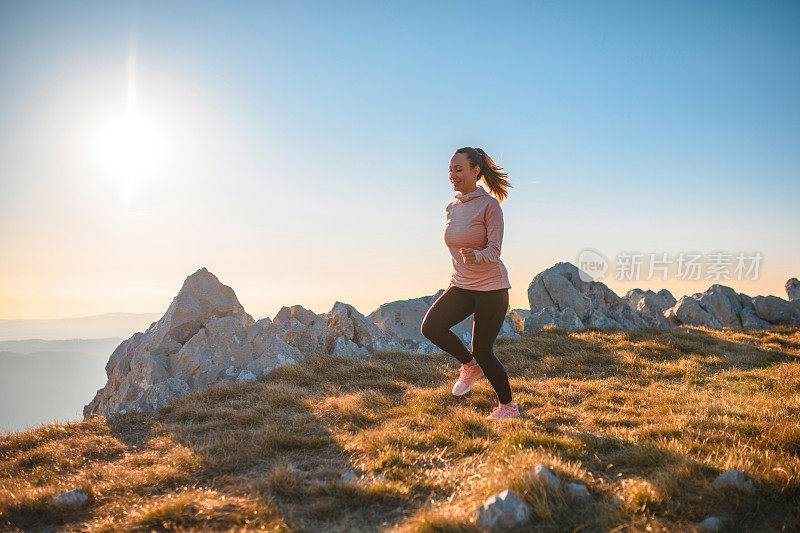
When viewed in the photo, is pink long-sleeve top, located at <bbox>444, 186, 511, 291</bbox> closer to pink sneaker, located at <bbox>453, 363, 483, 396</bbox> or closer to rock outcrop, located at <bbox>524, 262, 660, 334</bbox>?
pink sneaker, located at <bbox>453, 363, 483, 396</bbox>

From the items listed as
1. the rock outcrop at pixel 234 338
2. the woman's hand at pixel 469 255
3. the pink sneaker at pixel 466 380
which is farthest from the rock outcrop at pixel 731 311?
the woman's hand at pixel 469 255

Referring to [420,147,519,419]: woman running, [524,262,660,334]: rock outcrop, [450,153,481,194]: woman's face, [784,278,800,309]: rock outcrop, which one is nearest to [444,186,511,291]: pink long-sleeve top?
[420,147,519,419]: woman running

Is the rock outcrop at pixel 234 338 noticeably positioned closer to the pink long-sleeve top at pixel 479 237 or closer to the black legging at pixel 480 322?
the black legging at pixel 480 322

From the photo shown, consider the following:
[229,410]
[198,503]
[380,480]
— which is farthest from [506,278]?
[229,410]

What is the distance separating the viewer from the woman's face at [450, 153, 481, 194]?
6.18 metres

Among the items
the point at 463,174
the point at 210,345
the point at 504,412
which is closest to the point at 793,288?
the point at 504,412

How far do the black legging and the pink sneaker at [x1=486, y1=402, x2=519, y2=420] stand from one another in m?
0.10

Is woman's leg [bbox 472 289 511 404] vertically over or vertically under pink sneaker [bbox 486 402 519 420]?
over

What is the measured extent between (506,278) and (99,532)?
16.6ft

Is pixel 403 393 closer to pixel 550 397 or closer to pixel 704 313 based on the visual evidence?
pixel 550 397

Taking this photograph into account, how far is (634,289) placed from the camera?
31.2 metres

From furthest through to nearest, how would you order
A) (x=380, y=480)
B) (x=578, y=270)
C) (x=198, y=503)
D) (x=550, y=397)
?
(x=578, y=270), (x=550, y=397), (x=380, y=480), (x=198, y=503)

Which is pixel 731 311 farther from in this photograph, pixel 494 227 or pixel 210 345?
pixel 210 345

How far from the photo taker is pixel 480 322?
5926mm
